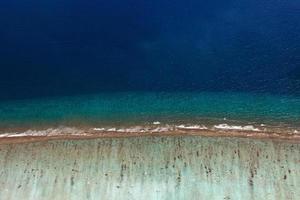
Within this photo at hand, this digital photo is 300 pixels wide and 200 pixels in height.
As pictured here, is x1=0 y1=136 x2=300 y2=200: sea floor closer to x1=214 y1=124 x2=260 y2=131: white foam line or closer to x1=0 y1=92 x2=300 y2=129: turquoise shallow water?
x1=214 y1=124 x2=260 y2=131: white foam line

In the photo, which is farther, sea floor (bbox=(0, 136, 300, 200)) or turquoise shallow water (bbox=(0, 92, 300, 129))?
turquoise shallow water (bbox=(0, 92, 300, 129))

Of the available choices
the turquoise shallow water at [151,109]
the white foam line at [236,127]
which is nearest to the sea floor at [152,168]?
the white foam line at [236,127]

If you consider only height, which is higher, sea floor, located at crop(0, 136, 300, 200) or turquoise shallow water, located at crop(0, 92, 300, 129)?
turquoise shallow water, located at crop(0, 92, 300, 129)

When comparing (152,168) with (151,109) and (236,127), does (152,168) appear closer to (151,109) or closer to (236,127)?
(151,109)

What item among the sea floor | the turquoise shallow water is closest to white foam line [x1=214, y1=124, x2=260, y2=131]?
the turquoise shallow water

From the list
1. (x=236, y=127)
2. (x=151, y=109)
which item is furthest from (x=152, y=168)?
(x=236, y=127)

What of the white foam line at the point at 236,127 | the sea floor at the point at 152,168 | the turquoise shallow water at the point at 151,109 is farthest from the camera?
the turquoise shallow water at the point at 151,109

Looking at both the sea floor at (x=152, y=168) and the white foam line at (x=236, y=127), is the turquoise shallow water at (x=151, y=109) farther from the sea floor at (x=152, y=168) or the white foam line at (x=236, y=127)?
the sea floor at (x=152, y=168)
